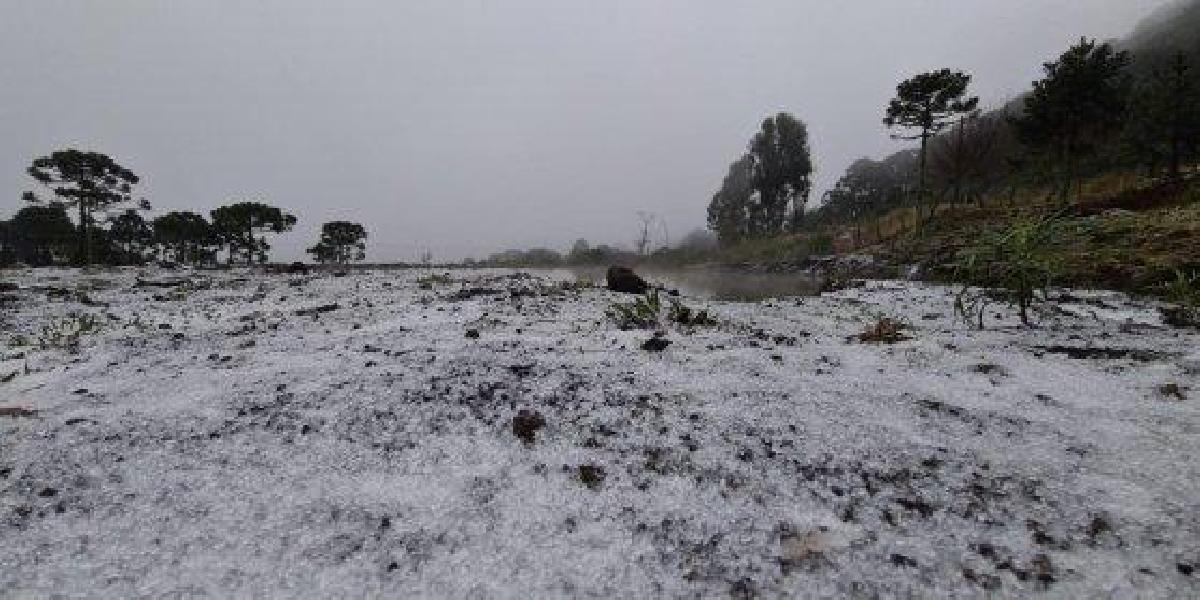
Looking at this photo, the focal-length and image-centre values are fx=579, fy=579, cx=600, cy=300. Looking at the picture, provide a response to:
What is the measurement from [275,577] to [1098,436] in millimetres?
3510

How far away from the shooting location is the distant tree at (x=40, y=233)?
172 ft

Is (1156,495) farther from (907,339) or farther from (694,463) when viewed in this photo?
(907,339)

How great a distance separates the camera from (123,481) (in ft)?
8.43

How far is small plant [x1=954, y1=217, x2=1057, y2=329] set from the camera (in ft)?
16.2

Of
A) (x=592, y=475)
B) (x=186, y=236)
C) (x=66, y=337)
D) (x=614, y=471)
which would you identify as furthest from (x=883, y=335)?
(x=186, y=236)

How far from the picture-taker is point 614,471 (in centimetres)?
260

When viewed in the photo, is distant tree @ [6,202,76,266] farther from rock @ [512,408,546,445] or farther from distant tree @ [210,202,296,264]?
rock @ [512,408,546,445]

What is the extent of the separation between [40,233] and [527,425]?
72485 millimetres

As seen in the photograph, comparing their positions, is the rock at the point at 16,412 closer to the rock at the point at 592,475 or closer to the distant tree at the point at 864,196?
A: the rock at the point at 592,475

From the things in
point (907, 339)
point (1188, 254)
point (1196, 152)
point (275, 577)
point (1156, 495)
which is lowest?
point (275, 577)

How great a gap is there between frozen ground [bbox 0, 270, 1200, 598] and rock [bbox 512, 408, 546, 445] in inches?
1.1

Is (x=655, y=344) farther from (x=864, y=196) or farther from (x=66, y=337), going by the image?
(x=864, y=196)

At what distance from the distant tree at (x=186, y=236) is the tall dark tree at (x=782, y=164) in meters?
49.5

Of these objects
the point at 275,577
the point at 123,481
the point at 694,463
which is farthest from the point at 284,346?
the point at 694,463
